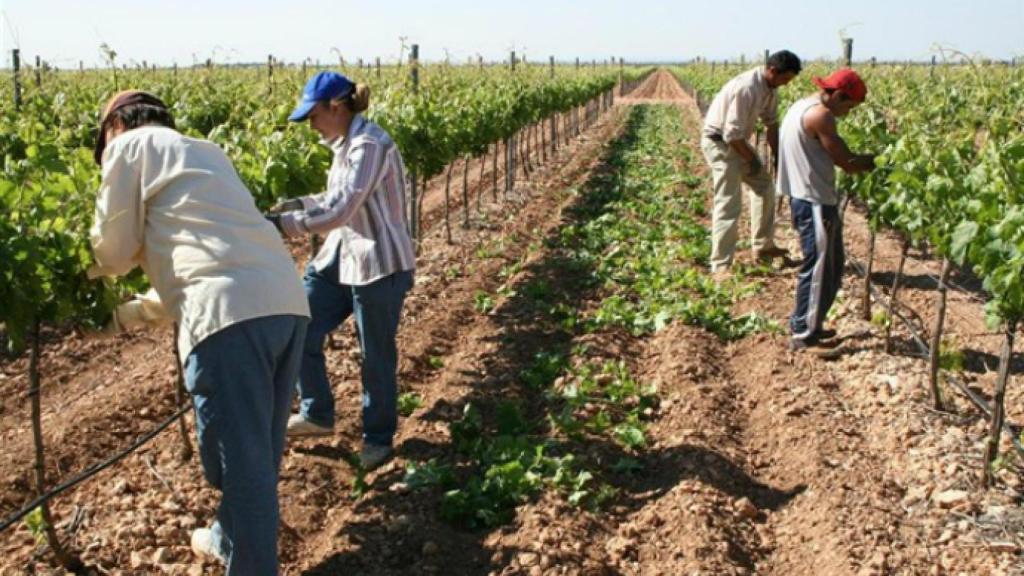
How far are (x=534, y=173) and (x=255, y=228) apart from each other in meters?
13.5

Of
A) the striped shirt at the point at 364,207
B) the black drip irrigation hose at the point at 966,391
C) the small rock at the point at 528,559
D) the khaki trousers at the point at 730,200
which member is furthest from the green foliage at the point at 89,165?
the black drip irrigation hose at the point at 966,391

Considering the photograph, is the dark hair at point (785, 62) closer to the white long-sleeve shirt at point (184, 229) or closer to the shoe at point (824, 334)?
the shoe at point (824, 334)

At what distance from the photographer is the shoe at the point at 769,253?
8.80 meters

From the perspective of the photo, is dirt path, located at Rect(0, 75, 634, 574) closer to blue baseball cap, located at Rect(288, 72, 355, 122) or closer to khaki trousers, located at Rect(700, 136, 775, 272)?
blue baseball cap, located at Rect(288, 72, 355, 122)

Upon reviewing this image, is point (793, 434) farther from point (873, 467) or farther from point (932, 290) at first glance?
point (932, 290)

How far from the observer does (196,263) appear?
321cm

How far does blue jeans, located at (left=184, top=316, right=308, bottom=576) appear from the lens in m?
3.26

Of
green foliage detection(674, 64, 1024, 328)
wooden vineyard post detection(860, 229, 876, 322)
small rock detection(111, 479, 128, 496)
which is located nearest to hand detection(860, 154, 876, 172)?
green foliage detection(674, 64, 1024, 328)

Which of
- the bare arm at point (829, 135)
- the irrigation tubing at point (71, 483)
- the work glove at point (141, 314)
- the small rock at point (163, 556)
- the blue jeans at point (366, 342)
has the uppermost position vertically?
the bare arm at point (829, 135)

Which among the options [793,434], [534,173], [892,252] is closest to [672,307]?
[793,434]

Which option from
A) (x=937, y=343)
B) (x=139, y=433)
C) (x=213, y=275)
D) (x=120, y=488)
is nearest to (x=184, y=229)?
(x=213, y=275)

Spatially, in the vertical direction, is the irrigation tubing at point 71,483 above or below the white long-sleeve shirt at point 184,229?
below

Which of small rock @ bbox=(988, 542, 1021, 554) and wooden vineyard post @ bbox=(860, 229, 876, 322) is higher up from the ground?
wooden vineyard post @ bbox=(860, 229, 876, 322)

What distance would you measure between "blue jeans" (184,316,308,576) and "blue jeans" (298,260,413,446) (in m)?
1.18
